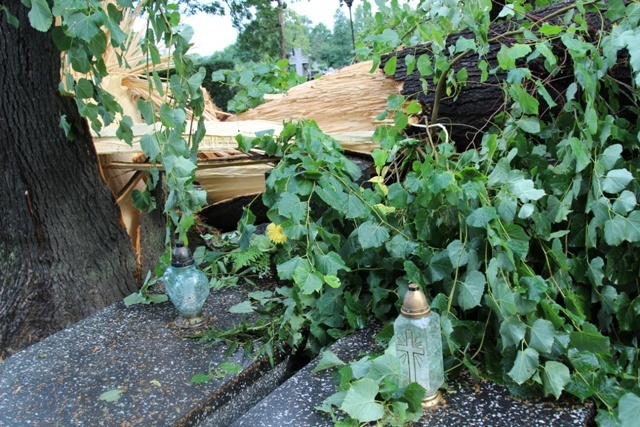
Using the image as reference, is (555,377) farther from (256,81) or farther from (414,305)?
(256,81)

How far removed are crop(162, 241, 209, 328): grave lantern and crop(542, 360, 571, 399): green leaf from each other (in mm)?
1063

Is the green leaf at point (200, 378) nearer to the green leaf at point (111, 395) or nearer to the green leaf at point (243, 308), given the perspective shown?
the green leaf at point (111, 395)

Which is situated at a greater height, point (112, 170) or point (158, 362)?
point (112, 170)

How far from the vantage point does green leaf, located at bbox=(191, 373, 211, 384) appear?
1.46m

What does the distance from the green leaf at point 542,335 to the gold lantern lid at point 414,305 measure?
0.27 m

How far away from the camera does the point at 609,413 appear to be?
3.89 feet

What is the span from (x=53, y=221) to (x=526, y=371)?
5.78 feet

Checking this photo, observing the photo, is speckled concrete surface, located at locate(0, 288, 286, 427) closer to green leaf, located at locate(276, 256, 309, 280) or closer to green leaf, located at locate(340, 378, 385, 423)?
green leaf, located at locate(276, 256, 309, 280)

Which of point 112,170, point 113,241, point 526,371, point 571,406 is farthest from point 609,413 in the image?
point 112,170

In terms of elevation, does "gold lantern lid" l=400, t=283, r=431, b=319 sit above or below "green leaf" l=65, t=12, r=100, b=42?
below

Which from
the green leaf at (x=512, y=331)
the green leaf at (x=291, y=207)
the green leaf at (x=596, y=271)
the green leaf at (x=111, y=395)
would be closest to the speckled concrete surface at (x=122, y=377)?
the green leaf at (x=111, y=395)

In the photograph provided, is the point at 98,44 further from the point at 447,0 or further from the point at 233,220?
the point at 233,220

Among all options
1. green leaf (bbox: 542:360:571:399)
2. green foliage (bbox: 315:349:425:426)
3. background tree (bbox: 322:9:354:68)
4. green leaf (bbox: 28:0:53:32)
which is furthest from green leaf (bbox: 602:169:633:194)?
background tree (bbox: 322:9:354:68)

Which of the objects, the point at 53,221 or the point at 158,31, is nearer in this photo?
the point at 158,31
